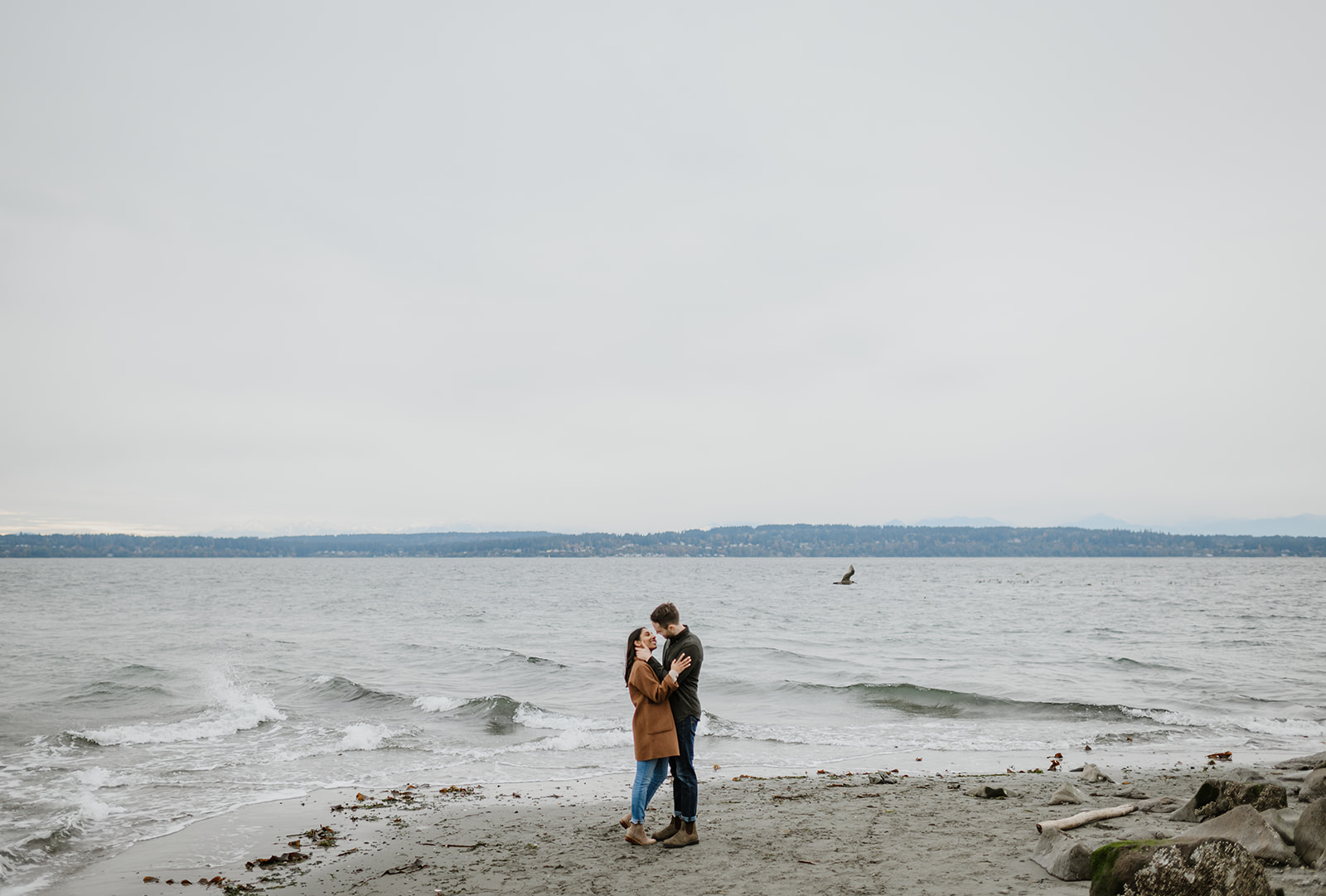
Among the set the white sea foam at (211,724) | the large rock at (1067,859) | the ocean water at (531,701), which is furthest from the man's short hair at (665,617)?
the white sea foam at (211,724)

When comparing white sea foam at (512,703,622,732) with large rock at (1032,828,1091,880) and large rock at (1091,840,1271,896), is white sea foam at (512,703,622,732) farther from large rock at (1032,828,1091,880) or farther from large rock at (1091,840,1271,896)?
large rock at (1091,840,1271,896)

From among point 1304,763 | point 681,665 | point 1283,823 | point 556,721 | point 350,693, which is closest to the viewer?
point 1283,823

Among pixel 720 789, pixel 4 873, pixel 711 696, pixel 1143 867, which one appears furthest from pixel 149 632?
pixel 1143 867

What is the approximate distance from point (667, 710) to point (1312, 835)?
4750 mm

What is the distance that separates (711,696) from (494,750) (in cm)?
675

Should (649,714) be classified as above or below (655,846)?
above

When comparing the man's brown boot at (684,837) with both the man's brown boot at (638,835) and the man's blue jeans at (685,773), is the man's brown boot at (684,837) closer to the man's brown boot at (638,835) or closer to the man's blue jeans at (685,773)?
the man's blue jeans at (685,773)

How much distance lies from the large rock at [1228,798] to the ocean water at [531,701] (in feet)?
16.4

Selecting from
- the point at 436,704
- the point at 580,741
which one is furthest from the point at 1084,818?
the point at 436,704

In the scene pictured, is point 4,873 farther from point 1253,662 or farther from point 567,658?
point 1253,662

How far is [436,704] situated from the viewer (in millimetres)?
17219

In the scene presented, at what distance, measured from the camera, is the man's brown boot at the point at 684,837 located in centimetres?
743

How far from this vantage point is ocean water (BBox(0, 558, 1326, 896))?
1159 cm

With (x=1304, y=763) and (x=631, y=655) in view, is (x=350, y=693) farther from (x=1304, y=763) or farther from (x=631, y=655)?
(x=1304, y=763)
